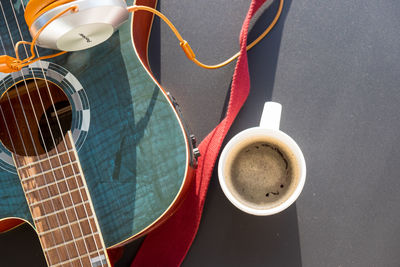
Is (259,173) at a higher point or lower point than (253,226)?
higher

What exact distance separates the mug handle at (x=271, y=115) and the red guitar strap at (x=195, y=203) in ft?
0.32

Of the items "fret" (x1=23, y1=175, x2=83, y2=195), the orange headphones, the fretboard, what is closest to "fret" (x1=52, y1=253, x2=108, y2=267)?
the fretboard

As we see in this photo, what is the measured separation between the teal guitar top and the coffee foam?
4.5 inches

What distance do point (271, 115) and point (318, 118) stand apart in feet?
0.58

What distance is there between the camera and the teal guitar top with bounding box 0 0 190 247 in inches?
25.3

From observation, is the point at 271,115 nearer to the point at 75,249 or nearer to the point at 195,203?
the point at 195,203

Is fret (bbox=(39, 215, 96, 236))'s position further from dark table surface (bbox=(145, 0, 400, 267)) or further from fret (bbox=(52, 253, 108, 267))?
dark table surface (bbox=(145, 0, 400, 267))

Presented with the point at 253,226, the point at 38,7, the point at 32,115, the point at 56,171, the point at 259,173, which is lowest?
the point at 253,226

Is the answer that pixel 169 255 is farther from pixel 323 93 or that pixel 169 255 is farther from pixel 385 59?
pixel 385 59

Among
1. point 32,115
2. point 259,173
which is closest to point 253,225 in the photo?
point 259,173

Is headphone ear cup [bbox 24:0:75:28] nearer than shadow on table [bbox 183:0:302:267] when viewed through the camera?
Yes

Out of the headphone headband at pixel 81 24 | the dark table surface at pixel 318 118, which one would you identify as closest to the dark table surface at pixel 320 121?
the dark table surface at pixel 318 118

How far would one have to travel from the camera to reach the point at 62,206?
0.63 m

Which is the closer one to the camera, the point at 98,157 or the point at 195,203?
the point at 98,157
